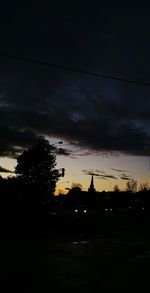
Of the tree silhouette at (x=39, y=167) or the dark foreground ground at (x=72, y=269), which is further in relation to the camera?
the tree silhouette at (x=39, y=167)

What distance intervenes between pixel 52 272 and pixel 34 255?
463cm

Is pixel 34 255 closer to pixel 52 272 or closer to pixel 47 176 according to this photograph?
pixel 52 272

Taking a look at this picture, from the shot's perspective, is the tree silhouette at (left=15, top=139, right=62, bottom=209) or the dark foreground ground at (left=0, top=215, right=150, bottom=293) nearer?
the dark foreground ground at (left=0, top=215, right=150, bottom=293)

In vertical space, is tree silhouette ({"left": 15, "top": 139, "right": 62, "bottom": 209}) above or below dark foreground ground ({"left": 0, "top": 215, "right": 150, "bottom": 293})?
above

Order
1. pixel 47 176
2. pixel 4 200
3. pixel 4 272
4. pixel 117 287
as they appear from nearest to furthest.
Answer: pixel 117 287
pixel 4 272
pixel 4 200
pixel 47 176

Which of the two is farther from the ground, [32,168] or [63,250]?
[32,168]

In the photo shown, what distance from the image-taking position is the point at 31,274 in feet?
46.9

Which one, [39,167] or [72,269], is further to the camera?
[39,167]

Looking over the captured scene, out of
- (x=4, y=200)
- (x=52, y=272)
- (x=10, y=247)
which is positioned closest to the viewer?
(x=52, y=272)

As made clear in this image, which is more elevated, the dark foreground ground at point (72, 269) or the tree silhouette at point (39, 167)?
the tree silhouette at point (39, 167)

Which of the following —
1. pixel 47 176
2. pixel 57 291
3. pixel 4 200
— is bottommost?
pixel 57 291

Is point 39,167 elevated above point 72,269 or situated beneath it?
elevated above

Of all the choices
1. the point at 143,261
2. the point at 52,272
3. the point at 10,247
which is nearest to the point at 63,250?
the point at 10,247

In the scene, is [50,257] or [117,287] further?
[50,257]
